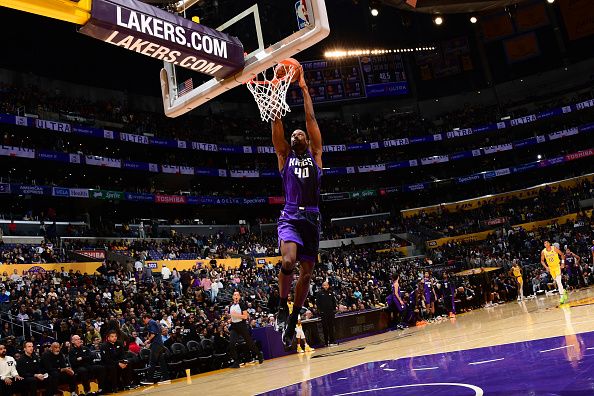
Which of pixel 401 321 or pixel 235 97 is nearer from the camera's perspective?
pixel 401 321

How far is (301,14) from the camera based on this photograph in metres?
6.61

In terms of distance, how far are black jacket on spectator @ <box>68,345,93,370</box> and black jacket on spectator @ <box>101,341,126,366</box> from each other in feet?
1.02

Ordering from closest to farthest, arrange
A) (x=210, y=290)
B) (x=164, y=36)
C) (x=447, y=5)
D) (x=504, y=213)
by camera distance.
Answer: (x=164, y=36)
(x=447, y=5)
(x=210, y=290)
(x=504, y=213)

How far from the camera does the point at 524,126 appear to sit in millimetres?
44906

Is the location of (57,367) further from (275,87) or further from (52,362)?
(275,87)

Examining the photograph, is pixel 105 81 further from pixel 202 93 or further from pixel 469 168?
pixel 202 93

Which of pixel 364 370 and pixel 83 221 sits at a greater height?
pixel 83 221

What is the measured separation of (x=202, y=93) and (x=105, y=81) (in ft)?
106

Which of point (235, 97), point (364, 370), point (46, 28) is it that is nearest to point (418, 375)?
point (364, 370)

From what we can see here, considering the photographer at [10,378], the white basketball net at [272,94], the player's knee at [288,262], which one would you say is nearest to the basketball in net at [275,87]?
the white basketball net at [272,94]

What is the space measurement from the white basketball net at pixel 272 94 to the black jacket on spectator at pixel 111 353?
7.46 metres

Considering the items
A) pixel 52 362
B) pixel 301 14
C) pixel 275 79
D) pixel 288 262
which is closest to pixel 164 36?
pixel 275 79

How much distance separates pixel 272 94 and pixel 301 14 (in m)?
1.01

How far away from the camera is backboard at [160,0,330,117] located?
6535 millimetres
